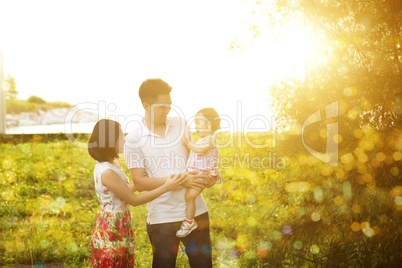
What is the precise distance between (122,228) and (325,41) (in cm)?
256

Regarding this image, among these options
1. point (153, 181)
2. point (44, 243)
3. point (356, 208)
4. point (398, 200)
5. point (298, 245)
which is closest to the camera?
point (153, 181)

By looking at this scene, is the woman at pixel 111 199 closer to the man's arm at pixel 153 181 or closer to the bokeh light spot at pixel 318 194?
the man's arm at pixel 153 181

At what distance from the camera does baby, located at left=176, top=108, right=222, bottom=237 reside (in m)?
3.12

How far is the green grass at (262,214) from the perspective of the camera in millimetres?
3465

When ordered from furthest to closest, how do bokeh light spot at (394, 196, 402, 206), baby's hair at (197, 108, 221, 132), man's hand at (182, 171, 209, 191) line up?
baby's hair at (197, 108, 221, 132), bokeh light spot at (394, 196, 402, 206), man's hand at (182, 171, 209, 191)

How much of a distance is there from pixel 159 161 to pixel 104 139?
470mm

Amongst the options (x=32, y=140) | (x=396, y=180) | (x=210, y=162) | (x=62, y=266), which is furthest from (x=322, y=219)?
(x=32, y=140)

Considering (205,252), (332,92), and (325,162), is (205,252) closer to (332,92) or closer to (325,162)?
(325,162)

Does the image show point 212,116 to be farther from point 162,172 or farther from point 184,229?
point 184,229

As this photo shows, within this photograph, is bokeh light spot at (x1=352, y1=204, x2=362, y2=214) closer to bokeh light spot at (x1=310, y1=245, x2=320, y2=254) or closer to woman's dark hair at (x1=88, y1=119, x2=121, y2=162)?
bokeh light spot at (x1=310, y1=245, x2=320, y2=254)

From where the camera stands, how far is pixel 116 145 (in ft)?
10.2

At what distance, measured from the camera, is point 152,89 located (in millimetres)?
3039

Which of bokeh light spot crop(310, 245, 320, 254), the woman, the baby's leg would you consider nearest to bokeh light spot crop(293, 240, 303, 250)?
bokeh light spot crop(310, 245, 320, 254)

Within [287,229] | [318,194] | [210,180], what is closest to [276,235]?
[287,229]
